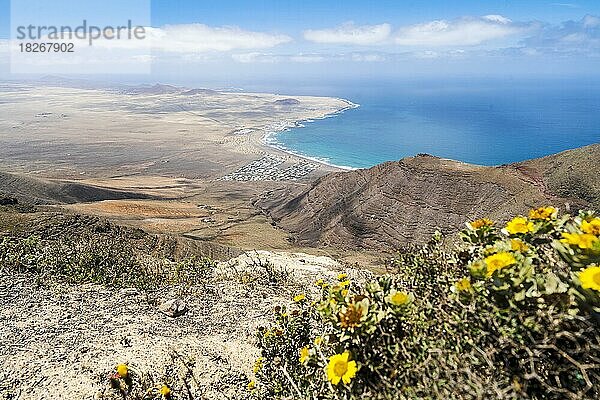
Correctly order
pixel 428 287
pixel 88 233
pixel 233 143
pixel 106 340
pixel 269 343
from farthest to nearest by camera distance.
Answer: pixel 233 143
pixel 88 233
pixel 106 340
pixel 269 343
pixel 428 287

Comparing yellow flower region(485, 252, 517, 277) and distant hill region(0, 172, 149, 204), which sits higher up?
yellow flower region(485, 252, 517, 277)

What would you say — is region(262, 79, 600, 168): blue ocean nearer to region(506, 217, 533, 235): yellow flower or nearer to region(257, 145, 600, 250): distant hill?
region(257, 145, 600, 250): distant hill

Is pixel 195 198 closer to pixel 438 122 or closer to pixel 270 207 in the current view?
pixel 270 207

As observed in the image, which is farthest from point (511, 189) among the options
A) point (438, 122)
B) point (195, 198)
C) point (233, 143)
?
point (438, 122)

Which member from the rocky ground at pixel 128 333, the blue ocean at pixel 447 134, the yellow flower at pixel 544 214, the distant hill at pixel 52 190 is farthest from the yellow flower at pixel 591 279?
the blue ocean at pixel 447 134

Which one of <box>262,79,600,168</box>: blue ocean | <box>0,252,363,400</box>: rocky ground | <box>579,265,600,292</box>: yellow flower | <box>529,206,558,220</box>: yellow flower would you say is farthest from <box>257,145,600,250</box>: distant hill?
<box>262,79,600,168</box>: blue ocean

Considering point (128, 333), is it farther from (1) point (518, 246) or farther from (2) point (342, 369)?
(1) point (518, 246)
